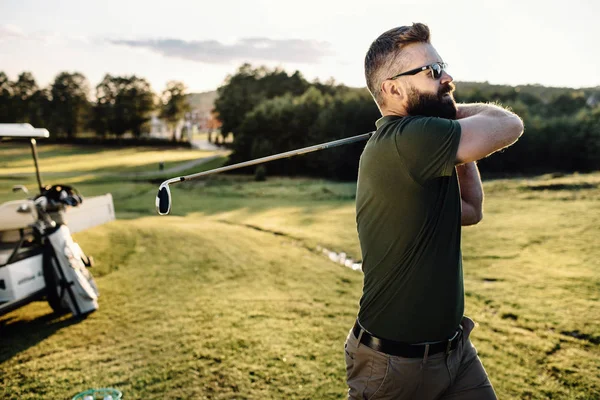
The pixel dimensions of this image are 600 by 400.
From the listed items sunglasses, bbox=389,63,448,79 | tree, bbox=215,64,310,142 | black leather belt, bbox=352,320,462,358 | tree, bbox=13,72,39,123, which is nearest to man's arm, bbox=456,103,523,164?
sunglasses, bbox=389,63,448,79

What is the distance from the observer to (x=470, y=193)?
2.76 m

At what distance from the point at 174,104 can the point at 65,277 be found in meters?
82.8

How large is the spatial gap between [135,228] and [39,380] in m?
8.95

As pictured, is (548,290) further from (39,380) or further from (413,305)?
(39,380)

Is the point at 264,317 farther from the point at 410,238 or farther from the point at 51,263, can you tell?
the point at 410,238

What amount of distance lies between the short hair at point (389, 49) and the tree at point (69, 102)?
6949 centimetres

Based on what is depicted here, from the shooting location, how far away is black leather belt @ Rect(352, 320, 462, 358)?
7.24 ft

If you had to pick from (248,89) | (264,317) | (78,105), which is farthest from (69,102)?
(264,317)

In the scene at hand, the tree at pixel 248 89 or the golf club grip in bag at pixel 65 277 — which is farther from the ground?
the tree at pixel 248 89

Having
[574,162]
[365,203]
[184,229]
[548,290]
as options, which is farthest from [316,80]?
[365,203]

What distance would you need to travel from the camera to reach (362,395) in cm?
230

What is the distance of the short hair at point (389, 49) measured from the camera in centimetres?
218

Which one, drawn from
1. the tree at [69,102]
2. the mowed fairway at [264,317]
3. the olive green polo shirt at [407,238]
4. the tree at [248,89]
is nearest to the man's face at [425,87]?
the olive green polo shirt at [407,238]

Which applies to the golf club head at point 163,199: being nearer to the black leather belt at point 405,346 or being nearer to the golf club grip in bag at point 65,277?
the black leather belt at point 405,346
